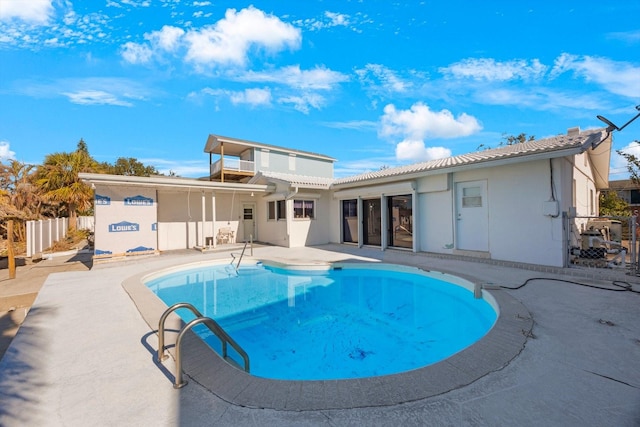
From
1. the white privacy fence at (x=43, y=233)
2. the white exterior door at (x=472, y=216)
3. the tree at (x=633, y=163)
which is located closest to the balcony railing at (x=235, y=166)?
the white privacy fence at (x=43, y=233)

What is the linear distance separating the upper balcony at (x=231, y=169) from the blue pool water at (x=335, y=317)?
11.8 meters

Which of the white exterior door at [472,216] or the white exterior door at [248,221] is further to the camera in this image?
the white exterior door at [248,221]

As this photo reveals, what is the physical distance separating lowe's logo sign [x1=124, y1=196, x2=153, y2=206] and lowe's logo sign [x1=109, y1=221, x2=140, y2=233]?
772 millimetres

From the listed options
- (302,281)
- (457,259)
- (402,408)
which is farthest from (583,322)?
(302,281)

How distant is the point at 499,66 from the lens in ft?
38.0

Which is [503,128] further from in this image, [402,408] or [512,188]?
[402,408]

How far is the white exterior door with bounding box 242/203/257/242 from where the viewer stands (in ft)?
52.2

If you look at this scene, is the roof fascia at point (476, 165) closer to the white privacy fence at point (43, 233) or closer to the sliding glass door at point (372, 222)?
the sliding glass door at point (372, 222)

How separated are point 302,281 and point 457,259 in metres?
5.19

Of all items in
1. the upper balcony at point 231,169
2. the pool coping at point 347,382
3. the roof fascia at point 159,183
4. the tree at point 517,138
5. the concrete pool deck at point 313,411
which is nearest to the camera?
the concrete pool deck at point 313,411

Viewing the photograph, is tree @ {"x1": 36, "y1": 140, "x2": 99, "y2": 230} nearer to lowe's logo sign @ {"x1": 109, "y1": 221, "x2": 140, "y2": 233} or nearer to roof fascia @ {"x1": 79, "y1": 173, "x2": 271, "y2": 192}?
lowe's logo sign @ {"x1": 109, "y1": 221, "x2": 140, "y2": 233}

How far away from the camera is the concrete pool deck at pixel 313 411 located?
2146mm

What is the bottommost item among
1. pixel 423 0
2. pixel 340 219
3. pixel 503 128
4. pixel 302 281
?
pixel 302 281

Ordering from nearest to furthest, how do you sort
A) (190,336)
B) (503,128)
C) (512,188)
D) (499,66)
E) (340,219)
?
1. (190,336)
2. (512,188)
3. (499,66)
4. (340,219)
5. (503,128)
